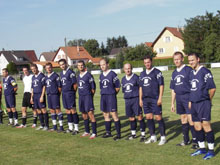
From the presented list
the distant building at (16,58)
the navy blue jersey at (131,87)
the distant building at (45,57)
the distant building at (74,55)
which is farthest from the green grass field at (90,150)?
the distant building at (45,57)

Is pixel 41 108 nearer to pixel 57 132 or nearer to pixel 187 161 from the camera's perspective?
pixel 57 132

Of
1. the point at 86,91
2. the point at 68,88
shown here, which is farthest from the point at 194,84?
the point at 68,88

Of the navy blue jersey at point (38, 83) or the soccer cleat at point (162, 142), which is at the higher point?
the navy blue jersey at point (38, 83)

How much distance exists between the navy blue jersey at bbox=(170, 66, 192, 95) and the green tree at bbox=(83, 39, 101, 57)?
11779 centimetres

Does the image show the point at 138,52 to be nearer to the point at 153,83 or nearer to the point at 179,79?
the point at 153,83

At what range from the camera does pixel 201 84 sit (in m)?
5.93

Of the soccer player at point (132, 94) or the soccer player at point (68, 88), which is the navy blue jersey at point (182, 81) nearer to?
the soccer player at point (132, 94)

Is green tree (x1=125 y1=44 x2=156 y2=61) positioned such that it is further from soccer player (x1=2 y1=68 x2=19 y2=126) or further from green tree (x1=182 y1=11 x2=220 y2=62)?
soccer player (x1=2 y1=68 x2=19 y2=126)

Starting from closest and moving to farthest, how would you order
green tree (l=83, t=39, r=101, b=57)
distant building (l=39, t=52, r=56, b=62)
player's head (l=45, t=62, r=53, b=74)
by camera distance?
player's head (l=45, t=62, r=53, b=74)
distant building (l=39, t=52, r=56, b=62)
green tree (l=83, t=39, r=101, b=57)

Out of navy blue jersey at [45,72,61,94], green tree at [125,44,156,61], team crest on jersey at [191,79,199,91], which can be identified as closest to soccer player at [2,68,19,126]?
navy blue jersey at [45,72,61,94]

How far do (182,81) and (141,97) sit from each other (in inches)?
46.8

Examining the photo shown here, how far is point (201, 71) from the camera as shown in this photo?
5965 millimetres

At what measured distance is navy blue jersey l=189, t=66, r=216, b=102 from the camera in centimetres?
586

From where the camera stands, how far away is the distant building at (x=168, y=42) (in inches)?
2630
